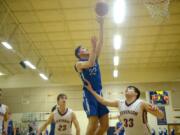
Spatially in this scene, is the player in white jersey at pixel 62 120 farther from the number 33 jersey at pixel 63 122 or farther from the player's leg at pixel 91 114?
the player's leg at pixel 91 114

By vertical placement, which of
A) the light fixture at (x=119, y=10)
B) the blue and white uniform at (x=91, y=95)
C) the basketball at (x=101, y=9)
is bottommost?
the blue and white uniform at (x=91, y=95)

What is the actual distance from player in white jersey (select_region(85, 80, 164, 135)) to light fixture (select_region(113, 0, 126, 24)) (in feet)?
21.8

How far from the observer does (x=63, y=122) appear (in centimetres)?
580

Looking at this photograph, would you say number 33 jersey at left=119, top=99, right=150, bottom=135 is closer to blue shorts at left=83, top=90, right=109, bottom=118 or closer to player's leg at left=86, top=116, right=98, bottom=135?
blue shorts at left=83, top=90, right=109, bottom=118

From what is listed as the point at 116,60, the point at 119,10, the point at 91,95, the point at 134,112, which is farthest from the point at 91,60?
the point at 116,60

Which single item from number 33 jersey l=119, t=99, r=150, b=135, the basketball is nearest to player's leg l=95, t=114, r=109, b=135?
number 33 jersey l=119, t=99, r=150, b=135

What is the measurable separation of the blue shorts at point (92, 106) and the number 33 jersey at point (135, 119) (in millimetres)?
376

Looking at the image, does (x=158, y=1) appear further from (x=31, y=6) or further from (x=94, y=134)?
(x=31, y=6)

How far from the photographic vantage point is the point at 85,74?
15.1 ft

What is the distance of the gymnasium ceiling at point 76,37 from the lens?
11906mm

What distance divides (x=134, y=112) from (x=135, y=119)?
11 centimetres

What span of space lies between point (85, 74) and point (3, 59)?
1487 centimetres

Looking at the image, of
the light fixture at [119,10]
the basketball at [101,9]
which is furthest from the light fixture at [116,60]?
the basketball at [101,9]

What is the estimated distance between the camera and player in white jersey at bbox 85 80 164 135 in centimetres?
446
